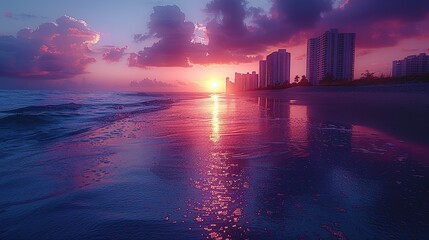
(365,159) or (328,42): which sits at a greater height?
(328,42)

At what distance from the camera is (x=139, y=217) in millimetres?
3031

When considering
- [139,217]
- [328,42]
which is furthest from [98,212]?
[328,42]

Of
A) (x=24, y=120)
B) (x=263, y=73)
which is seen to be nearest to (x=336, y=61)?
(x=263, y=73)

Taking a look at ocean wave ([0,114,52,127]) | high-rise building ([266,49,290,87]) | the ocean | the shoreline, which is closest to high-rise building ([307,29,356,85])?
high-rise building ([266,49,290,87])

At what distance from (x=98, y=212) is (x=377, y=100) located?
23754 mm

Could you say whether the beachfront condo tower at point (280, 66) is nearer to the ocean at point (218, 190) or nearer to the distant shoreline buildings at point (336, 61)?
the distant shoreline buildings at point (336, 61)

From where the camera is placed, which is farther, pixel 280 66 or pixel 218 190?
pixel 280 66

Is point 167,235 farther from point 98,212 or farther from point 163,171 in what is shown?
→ point 163,171

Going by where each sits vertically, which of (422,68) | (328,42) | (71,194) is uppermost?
(328,42)

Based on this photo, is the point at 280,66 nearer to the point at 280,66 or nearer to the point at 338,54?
the point at 280,66

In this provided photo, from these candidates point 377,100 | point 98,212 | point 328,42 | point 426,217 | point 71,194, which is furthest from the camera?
point 328,42

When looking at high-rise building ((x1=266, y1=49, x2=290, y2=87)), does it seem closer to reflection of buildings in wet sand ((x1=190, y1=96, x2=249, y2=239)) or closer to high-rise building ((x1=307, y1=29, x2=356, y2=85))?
high-rise building ((x1=307, y1=29, x2=356, y2=85))

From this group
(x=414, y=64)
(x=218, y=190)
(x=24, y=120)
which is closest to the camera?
(x=218, y=190)

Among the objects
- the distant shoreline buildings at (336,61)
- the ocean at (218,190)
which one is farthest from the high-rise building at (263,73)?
the ocean at (218,190)
